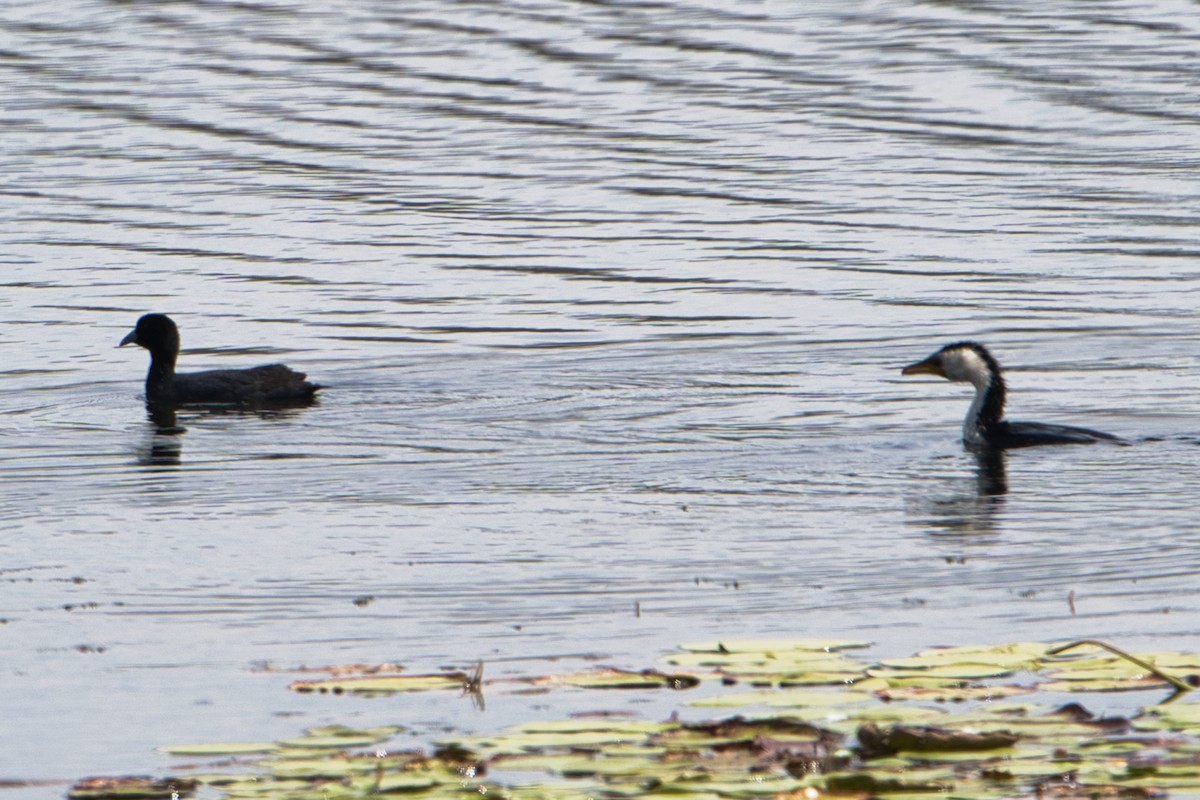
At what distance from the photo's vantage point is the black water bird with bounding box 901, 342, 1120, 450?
15180 millimetres

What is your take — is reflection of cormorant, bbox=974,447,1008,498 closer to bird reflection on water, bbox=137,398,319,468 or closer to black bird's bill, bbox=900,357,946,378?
black bird's bill, bbox=900,357,946,378

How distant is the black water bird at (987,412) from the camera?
15180 millimetres

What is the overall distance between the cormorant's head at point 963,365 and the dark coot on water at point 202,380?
175 inches

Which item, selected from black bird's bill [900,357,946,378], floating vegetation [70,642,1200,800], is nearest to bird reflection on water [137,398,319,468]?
black bird's bill [900,357,946,378]

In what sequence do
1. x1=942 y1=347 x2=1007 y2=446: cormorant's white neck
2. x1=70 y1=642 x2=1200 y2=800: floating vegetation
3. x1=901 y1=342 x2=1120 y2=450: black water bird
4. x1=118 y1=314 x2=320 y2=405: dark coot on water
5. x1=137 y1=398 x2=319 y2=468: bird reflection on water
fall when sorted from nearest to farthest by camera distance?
x1=70 y1=642 x2=1200 y2=800: floating vegetation → x1=901 y1=342 x2=1120 y2=450: black water bird → x1=942 y1=347 x2=1007 y2=446: cormorant's white neck → x1=137 y1=398 x2=319 y2=468: bird reflection on water → x1=118 y1=314 x2=320 y2=405: dark coot on water

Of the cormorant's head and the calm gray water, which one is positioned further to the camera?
the cormorant's head

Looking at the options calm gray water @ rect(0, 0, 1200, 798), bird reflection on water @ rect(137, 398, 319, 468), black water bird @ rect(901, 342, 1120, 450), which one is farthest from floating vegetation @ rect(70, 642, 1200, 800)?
bird reflection on water @ rect(137, 398, 319, 468)

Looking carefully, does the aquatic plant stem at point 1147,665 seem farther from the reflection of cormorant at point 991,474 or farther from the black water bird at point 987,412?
the black water bird at point 987,412

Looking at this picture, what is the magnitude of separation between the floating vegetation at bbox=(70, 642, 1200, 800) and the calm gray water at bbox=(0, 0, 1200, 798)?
0.53 metres

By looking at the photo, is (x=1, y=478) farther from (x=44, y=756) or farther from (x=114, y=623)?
(x=44, y=756)

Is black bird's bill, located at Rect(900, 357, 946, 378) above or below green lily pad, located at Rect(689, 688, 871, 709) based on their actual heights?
below

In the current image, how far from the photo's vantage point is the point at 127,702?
9.23 metres

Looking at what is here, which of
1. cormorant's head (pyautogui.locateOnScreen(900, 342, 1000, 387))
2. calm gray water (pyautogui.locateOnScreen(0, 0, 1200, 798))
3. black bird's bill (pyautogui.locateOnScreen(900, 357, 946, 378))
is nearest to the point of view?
calm gray water (pyautogui.locateOnScreen(0, 0, 1200, 798))

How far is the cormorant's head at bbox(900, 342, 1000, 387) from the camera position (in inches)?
630
